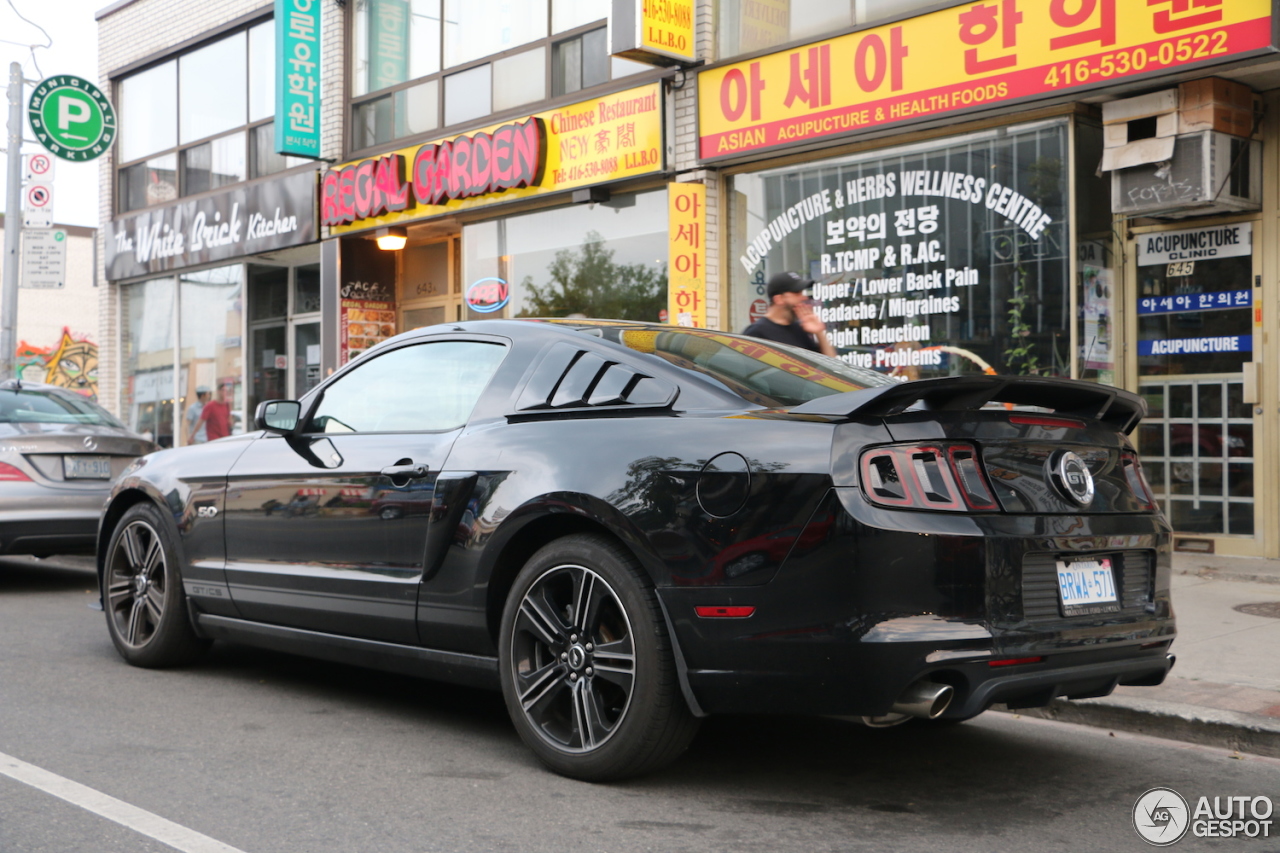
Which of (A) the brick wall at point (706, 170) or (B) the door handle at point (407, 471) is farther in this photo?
(A) the brick wall at point (706, 170)

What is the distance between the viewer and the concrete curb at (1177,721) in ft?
15.4

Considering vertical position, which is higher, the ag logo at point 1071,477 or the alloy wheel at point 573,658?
the ag logo at point 1071,477

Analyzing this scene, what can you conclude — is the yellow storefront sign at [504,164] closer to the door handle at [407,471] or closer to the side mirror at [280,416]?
the side mirror at [280,416]

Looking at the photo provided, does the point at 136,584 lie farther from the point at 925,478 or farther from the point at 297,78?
the point at 297,78

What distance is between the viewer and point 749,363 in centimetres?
446

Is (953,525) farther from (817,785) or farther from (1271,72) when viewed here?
(1271,72)

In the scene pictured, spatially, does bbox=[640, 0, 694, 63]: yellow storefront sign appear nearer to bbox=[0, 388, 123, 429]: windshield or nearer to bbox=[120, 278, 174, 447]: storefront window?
bbox=[0, 388, 123, 429]: windshield

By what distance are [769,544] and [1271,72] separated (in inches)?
268

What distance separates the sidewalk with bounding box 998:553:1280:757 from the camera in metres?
4.79

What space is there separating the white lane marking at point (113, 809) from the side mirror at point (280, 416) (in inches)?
65.3

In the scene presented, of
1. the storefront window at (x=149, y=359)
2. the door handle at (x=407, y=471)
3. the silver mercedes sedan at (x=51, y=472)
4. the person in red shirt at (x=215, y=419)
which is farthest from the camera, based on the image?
the storefront window at (x=149, y=359)

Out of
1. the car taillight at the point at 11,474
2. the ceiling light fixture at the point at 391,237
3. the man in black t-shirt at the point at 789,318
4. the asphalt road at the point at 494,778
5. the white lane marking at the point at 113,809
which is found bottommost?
the asphalt road at the point at 494,778

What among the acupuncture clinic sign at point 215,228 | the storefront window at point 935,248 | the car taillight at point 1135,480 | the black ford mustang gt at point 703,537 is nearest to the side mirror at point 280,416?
the black ford mustang gt at point 703,537

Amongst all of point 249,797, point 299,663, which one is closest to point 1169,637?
point 249,797
